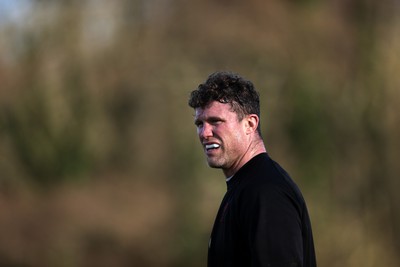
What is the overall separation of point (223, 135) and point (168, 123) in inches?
300

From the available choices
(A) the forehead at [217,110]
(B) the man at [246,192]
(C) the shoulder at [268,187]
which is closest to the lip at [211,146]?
(B) the man at [246,192]

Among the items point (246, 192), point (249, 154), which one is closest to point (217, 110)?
point (249, 154)

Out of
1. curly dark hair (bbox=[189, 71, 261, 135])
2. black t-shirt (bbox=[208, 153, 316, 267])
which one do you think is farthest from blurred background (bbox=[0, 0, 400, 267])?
black t-shirt (bbox=[208, 153, 316, 267])

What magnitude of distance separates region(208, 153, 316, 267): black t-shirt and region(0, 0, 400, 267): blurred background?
24.3 feet

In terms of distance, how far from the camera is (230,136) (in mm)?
2840

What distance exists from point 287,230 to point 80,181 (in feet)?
27.2

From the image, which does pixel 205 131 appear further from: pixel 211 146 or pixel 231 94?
pixel 231 94

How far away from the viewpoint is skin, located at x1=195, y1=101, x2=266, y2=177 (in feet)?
9.27

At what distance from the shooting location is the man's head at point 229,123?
9.29 ft

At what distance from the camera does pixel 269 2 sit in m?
11.1

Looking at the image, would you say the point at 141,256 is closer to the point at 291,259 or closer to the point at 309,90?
the point at 309,90

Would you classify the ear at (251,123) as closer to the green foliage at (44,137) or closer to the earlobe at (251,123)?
the earlobe at (251,123)

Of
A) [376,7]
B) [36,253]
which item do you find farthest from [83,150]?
[376,7]

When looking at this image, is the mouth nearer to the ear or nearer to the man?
the man
